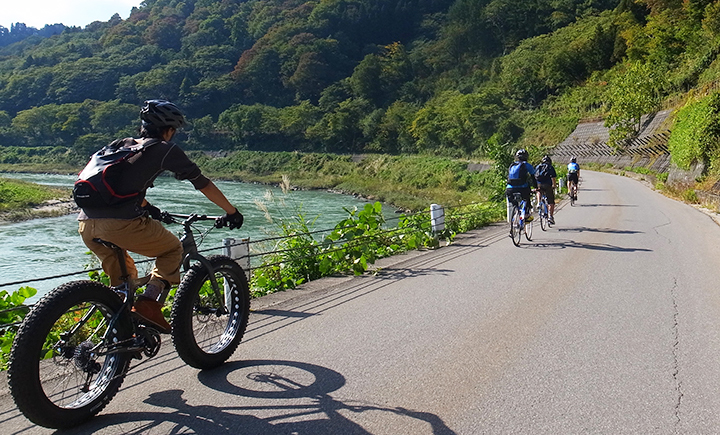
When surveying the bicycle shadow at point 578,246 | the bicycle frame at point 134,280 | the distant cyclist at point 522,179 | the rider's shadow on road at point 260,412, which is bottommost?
the bicycle shadow at point 578,246

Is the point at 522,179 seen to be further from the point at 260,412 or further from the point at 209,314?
the point at 260,412

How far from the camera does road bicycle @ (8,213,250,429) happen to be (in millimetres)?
2930

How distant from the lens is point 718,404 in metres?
3.65

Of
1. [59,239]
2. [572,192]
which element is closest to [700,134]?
[572,192]

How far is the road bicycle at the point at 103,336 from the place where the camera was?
2930 millimetres

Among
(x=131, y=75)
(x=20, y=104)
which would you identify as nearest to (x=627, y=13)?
(x=131, y=75)

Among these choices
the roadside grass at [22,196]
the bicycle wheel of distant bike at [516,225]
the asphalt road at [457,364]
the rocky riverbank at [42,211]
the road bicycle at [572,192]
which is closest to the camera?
the asphalt road at [457,364]

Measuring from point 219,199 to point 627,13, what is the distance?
86.8 metres

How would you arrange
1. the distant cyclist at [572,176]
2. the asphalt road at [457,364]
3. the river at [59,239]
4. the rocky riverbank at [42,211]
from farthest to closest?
1. the rocky riverbank at [42,211]
2. the distant cyclist at [572,176]
3. the river at [59,239]
4. the asphalt road at [457,364]

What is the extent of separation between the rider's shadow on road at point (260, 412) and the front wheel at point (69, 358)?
168 millimetres

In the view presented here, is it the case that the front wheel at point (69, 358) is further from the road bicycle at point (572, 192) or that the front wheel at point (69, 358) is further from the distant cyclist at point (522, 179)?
the road bicycle at point (572, 192)

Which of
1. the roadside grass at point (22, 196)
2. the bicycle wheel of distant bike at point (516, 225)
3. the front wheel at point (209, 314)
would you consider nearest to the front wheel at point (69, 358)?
Result: the front wheel at point (209, 314)

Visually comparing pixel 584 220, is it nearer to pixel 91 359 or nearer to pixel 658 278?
pixel 658 278

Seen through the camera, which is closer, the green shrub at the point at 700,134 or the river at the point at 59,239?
the river at the point at 59,239
